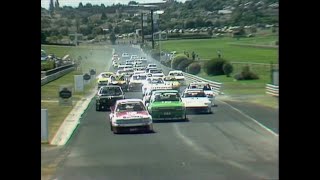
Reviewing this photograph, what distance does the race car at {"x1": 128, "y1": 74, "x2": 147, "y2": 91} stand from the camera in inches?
409

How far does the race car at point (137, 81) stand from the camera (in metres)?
10.4

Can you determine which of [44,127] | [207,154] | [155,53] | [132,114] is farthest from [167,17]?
[44,127]

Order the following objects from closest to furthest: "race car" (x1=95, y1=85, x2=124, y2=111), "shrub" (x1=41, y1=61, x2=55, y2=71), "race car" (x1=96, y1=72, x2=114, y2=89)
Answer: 1. "shrub" (x1=41, y1=61, x2=55, y2=71)
2. "race car" (x1=96, y1=72, x2=114, y2=89)
3. "race car" (x1=95, y1=85, x2=124, y2=111)

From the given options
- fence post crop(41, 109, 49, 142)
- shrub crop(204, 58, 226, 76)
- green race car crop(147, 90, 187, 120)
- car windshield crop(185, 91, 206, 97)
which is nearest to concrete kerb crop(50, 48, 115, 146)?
fence post crop(41, 109, 49, 142)

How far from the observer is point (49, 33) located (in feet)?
28.7

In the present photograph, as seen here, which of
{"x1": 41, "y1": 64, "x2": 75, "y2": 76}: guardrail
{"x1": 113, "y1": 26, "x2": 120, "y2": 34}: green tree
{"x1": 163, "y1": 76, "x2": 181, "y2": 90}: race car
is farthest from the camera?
{"x1": 163, "y1": 76, "x2": 181, "y2": 90}: race car

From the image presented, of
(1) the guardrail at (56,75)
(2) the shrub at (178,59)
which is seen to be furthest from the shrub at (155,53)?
(1) the guardrail at (56,75)

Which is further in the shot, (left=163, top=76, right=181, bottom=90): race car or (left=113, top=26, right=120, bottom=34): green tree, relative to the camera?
(left=163, top=76, right=181, bottom=90): race car

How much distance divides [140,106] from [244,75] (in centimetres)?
174

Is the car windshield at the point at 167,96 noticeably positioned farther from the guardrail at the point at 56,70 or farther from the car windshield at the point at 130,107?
the guardrail at the point at 56,70

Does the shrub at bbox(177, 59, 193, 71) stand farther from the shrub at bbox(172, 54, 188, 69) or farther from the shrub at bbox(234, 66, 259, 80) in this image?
the shrub at bbox(234, 66, 259, 80)

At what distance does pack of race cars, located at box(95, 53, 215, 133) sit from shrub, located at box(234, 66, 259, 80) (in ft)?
1.91
